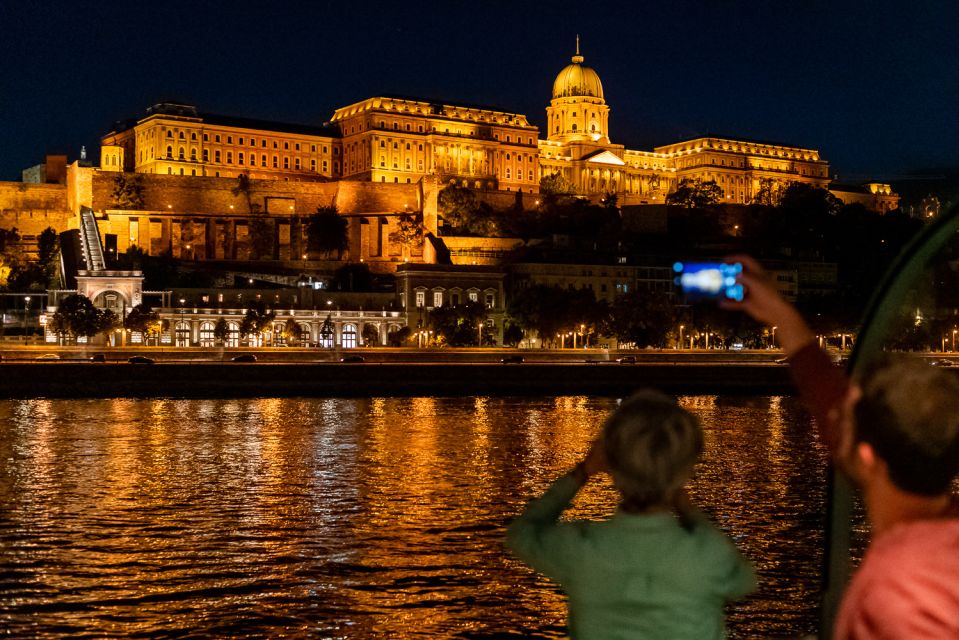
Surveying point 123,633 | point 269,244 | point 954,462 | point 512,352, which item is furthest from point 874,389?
point 269,244

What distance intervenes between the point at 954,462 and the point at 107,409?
1368 inches

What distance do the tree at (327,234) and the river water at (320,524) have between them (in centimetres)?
6959

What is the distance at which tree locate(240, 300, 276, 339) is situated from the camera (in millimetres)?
76062

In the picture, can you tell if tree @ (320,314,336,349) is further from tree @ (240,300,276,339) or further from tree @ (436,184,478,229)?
tree @ (436,184,478,229)

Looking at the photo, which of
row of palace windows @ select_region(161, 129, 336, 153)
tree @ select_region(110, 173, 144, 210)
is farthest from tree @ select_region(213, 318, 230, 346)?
row of palace windows @ select_region(161, 129, 336, 153)

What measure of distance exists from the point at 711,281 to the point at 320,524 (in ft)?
40.4

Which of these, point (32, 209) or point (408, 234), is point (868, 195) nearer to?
point (408, 234)

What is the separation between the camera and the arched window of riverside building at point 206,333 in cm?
7812

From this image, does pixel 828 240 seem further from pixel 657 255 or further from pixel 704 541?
pixel 704 541

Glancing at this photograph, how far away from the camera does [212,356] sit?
59.8m

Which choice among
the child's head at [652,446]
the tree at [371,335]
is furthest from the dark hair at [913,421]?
the tree at [371,335]

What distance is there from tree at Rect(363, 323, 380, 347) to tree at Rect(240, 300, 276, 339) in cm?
593

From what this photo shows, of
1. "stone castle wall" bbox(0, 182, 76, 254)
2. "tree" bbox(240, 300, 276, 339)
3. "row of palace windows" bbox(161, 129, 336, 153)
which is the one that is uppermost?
"row of palace windows" bbox(161, 129, 336, 153)

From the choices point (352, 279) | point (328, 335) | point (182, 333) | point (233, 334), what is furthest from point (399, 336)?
point (352, 279)
